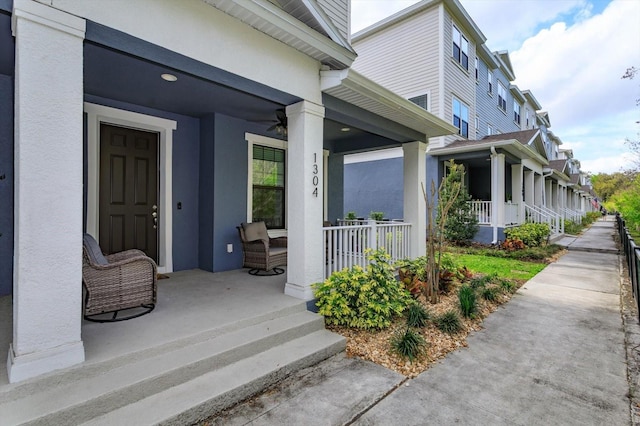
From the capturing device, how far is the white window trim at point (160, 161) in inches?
181

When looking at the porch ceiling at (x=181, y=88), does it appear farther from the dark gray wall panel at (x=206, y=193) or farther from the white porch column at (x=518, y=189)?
the white porch column at (x=518, y=189)

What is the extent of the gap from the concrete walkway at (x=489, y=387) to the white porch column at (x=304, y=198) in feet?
3.90

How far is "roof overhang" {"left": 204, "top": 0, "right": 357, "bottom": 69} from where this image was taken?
3186 millimetres

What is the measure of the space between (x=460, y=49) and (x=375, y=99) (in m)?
10.9

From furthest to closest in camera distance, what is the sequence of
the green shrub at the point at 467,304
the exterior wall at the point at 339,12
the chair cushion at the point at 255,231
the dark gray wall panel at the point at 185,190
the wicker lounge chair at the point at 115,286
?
the exterior wall at the point at 339,12, the chair cushion at the point at 255,231, the dark gray wall panel at the point at 185,190, the green shrub at the point at 467,304, the wicker lounge chair at the point at 115,286

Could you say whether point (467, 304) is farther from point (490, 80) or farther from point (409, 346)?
point (490, 80)

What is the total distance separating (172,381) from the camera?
8.25 ft

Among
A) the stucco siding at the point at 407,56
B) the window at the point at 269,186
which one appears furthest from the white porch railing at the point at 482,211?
the window at the point at 269,186

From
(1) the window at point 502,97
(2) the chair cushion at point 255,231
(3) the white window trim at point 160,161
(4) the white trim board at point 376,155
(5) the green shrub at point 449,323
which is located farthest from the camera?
(1) the window at point 502,97

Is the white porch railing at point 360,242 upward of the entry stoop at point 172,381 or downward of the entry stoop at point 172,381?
upward

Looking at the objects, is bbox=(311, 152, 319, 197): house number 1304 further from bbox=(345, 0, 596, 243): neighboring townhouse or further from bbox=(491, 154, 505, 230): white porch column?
bbox=(491, 154, 505, 230): white porch column

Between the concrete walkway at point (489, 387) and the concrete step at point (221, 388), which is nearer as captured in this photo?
the concrete step at point (221, 388)

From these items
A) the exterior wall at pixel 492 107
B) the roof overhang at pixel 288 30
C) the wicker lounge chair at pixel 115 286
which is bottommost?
the wicker lounge chair at pixel 115 286

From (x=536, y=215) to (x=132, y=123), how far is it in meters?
14.3
